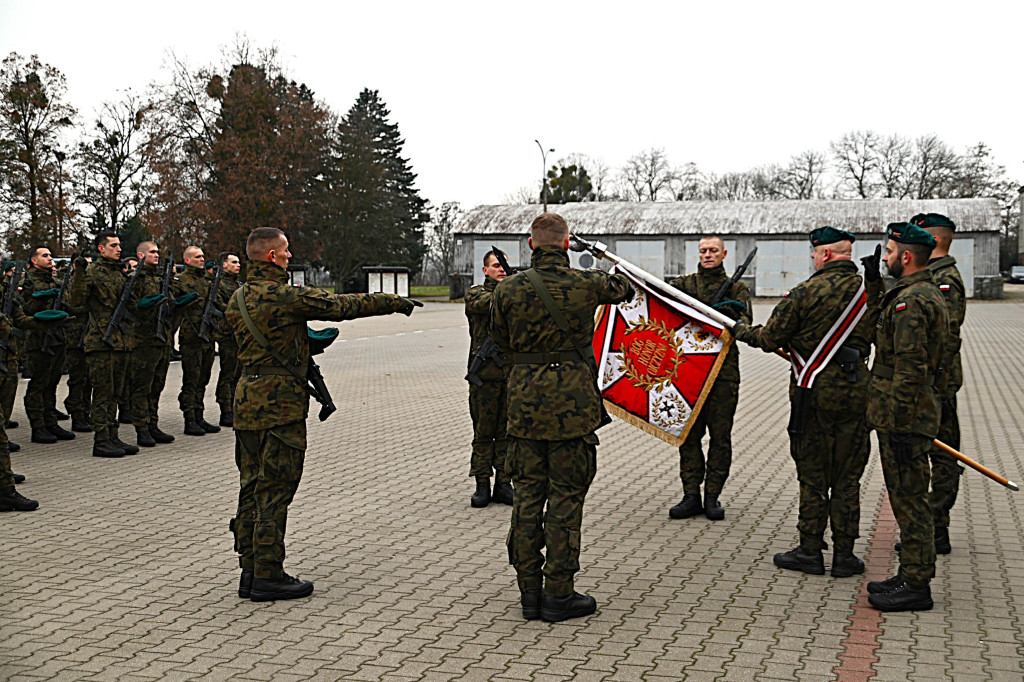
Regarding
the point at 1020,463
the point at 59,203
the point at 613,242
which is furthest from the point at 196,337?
the point at 613,242

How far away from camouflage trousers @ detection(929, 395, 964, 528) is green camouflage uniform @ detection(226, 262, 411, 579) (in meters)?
3.57

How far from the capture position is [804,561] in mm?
6105

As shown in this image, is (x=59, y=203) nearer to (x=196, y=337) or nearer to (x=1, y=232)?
(x=1, y=232)

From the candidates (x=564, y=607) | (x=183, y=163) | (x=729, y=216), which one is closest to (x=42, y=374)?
(x=564, y=607)

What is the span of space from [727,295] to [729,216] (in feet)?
166

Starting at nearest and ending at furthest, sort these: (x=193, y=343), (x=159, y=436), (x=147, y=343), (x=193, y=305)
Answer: (x=147, y=343)
(x=159, y=436)
(x=193, y=305)
(x=193, y=343)

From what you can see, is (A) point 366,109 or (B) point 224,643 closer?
(B) point 224,643

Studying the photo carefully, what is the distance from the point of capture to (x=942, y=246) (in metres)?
6.20

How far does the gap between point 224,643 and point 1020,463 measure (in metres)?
7.66

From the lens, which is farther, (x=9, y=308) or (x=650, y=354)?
(x=9, y=308)

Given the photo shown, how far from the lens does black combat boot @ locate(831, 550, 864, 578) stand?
6027mm

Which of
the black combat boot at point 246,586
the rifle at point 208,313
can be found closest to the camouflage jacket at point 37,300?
the rifle at point 208,313

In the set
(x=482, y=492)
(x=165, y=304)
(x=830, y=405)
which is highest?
(x=165, y=304)

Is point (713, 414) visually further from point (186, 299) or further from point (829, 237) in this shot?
point (186, 299)
